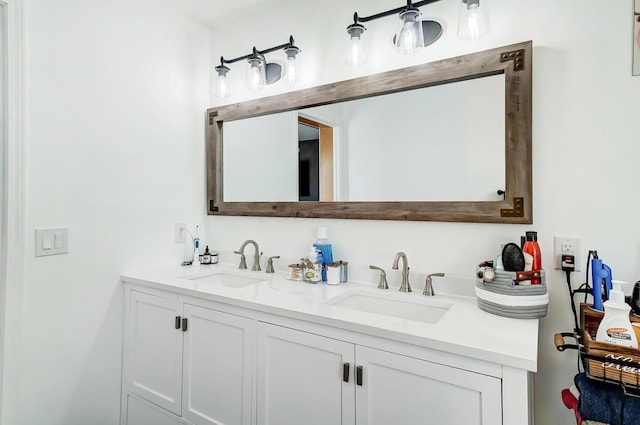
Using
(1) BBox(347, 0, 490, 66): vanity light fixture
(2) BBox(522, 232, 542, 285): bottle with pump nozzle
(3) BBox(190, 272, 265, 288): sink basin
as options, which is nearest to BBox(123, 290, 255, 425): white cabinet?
(3) BBox(190, 272, 265, 288): sink basin

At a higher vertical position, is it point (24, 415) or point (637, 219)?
point (637, 219)

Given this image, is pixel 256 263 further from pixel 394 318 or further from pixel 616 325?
pixel 616 325

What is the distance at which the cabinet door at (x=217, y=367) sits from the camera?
4.53ft

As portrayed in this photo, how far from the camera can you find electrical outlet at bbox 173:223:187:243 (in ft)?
6.89

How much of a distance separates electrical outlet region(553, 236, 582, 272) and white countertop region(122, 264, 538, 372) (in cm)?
28

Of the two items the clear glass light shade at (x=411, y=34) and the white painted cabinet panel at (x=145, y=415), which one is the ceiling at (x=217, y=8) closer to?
the clear glass light shade at (x=411, y=34)

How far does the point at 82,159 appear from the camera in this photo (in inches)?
65.8

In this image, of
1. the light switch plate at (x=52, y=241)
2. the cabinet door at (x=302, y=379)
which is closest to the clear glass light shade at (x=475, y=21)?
the cabinet door at (x=302, y=379)

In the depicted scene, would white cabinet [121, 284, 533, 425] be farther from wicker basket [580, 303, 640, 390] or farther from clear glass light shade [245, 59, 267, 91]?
clear glass light shade [245, 59, 267, 91]

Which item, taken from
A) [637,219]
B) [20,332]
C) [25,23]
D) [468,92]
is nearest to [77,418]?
[20,332]

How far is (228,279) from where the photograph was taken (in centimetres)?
197

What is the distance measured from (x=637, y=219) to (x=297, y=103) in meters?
1.50

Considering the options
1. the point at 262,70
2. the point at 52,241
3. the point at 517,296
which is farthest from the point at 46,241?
the point at 517,296

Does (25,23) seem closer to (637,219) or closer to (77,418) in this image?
(77,418)
